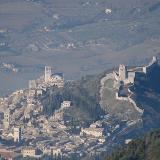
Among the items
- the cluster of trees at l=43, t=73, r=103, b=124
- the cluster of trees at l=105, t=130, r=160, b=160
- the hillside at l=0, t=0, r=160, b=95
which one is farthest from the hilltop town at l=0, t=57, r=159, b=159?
the cluster of trees at l=105, t=130, r=160, b=160

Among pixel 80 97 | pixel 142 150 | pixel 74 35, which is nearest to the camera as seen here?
pixel 142 150

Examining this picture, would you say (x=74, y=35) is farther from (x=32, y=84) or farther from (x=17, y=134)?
(x=17, y=134)

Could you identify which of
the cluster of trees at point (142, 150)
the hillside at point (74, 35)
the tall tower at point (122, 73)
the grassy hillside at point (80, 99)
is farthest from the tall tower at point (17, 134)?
the cluster of trees at point (142, 150)

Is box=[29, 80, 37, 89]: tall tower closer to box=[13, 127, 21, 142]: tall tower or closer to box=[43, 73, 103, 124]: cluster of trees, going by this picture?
box=[43, 73, 103, 124]: cluster of trees

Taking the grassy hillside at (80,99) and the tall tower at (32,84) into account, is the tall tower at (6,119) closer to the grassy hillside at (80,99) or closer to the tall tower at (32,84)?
the grassy hillside at (80,99)

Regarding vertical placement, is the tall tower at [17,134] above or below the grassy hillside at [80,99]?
below

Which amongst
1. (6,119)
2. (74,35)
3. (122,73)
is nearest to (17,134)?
(6,119)
